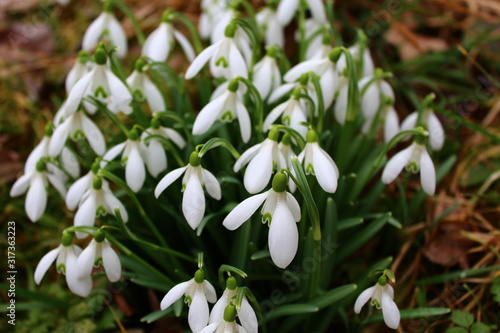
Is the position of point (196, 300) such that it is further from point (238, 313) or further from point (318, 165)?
point (318, 165)

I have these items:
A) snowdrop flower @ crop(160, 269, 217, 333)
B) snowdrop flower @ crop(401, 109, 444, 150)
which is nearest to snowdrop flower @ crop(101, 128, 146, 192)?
snowdrop flower @ crop(160, 269, 217, 333)

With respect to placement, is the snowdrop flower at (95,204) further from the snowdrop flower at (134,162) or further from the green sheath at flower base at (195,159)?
the green sheath at flower base at (195,159)

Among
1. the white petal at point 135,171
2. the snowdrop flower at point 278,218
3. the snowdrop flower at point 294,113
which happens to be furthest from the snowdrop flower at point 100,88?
the snowdrop flower at point 278,218

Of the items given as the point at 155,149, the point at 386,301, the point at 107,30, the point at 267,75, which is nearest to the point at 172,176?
the point at 155,149

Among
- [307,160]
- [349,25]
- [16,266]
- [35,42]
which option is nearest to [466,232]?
[307,160]

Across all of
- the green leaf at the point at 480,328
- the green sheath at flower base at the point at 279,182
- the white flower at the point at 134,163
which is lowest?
the green leaf at the point at 480,328
